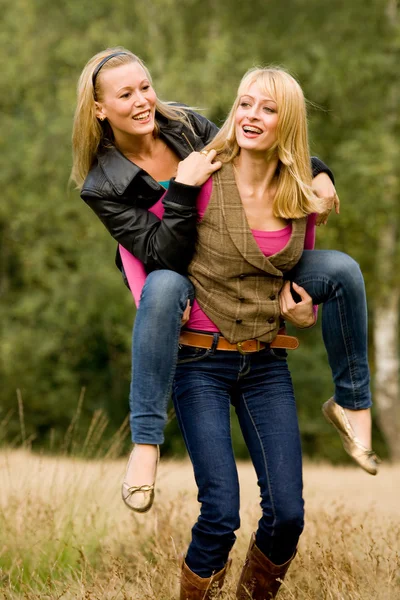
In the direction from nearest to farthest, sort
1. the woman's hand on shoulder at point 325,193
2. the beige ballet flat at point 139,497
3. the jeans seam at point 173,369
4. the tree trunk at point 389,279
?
1. the beige ballet flat at point 139,497
2. the jeans seam at point 173,369
3. the woman's hand on shoulder at point 325,193
4. the tree trunk at point 389,279

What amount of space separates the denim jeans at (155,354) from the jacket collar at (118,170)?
Result: 15.7 inches

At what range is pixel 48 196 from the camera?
14742mm

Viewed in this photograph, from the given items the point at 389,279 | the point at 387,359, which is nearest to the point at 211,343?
the point at 389,279

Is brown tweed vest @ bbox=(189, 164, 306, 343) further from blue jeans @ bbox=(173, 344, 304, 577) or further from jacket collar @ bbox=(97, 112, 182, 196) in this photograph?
jacket collar @ bbox=(97, 112, 182, 196)

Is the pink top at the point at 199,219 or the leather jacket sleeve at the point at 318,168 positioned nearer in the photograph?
the pink top at the point at 199,219

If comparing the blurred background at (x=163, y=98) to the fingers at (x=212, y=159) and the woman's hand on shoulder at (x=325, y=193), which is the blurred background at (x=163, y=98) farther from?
the fingers at (x=212, y=159)

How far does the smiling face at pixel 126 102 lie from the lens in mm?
3562

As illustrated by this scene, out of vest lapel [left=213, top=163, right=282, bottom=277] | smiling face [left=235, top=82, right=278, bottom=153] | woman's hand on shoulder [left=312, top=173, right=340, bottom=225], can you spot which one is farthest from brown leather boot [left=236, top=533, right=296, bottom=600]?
smiling face [left=235, top=82, right=278, bottom=153]

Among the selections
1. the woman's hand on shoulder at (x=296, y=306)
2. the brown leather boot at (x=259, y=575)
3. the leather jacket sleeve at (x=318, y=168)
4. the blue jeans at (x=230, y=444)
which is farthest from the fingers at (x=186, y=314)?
the brown leather boot at (x=259, y=575)

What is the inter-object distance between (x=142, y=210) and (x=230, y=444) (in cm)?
96

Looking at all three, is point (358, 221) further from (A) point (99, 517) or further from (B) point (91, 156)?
(B) point (91, 156)

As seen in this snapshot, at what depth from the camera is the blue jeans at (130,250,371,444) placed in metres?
3.29

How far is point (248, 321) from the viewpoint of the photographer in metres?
3.46

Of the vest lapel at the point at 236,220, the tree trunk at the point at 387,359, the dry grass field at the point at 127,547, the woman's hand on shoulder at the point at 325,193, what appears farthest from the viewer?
the tree trunk at the point at 387,359
